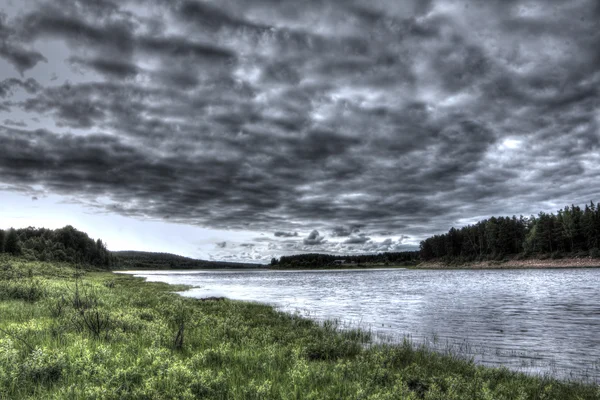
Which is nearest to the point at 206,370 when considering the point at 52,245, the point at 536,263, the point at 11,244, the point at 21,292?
the point at 21,292

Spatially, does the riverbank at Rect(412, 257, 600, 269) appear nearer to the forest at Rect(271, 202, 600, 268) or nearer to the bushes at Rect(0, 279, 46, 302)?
the forest at Rect(271, 202, 600, 268)

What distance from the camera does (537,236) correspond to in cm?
15538

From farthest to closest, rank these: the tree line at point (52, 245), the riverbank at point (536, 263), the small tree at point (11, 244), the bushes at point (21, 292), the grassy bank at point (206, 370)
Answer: the riverbank at point (536, 263)
the tree line at point (52, 245)
the small tree at point (11, 244)
the bushes at point (21, 292)
the grassy bank at point (206, 370)

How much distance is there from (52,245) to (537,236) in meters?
202

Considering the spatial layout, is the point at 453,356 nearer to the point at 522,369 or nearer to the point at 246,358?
the point at 522,369

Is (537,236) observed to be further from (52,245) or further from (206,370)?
(52,245)

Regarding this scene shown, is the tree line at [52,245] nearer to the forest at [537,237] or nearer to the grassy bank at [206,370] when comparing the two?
the grassy bank at [206,370]

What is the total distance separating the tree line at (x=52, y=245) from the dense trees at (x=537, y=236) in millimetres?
173166

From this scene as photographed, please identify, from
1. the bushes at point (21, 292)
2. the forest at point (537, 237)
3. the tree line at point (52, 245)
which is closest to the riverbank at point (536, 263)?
the forest at point (537, 237)

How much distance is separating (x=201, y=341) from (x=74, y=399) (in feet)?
22.6

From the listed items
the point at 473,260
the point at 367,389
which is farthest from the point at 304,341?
the point at 473,260

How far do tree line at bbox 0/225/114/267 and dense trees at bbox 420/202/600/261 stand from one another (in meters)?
173

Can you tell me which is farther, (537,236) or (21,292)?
(537,236)

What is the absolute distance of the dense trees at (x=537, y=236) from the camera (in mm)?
140000
